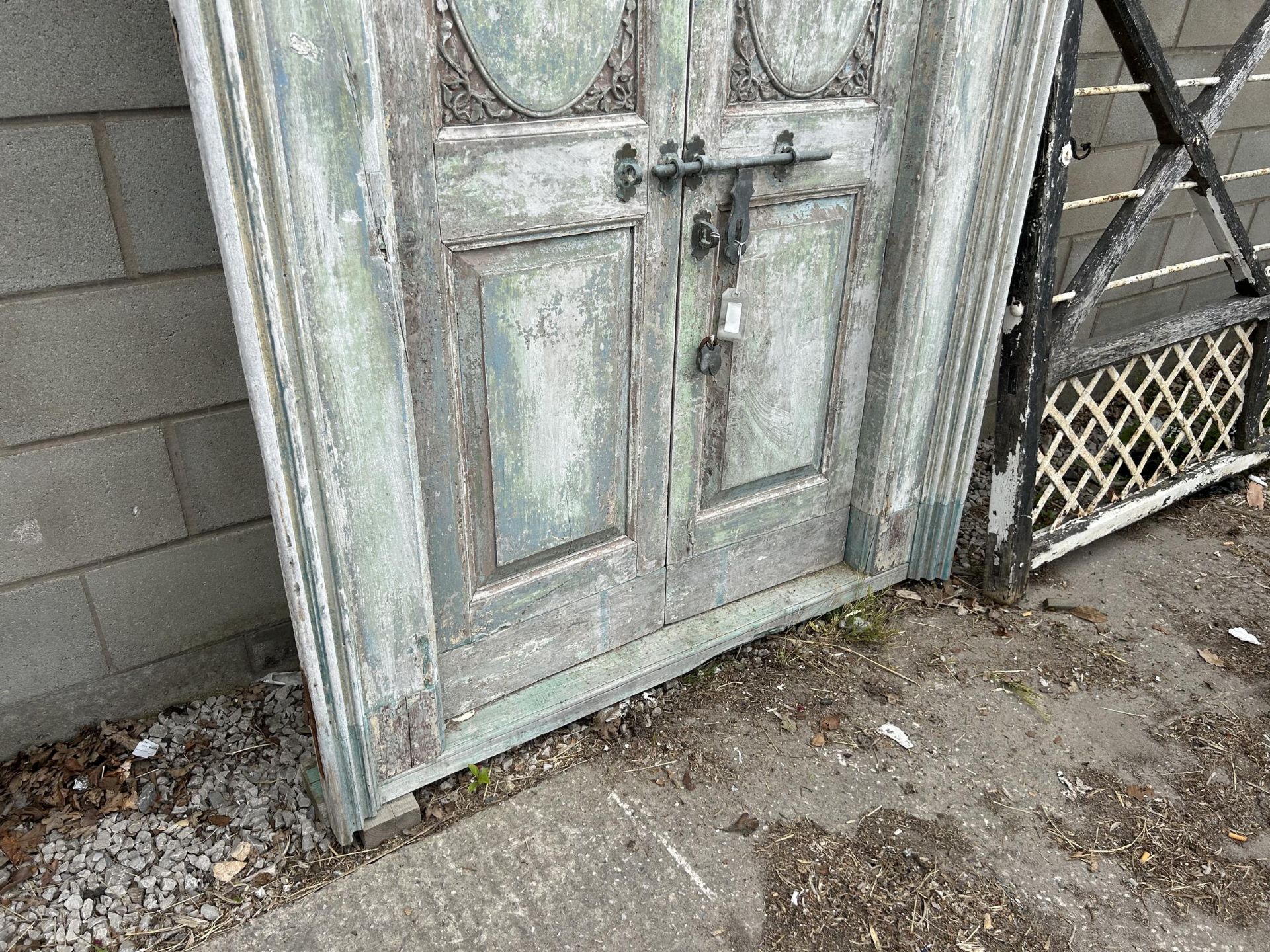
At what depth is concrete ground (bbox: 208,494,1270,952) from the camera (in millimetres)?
1883

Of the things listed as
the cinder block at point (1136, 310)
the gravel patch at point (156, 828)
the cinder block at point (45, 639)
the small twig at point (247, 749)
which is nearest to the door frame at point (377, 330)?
the gravel patch at point (156, 828)

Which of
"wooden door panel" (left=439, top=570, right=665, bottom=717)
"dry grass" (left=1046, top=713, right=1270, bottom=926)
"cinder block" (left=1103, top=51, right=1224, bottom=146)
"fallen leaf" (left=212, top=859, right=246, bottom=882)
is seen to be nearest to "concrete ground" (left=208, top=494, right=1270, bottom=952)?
"dry grass" (left=1046, top=713, right=1270, bottom=926)

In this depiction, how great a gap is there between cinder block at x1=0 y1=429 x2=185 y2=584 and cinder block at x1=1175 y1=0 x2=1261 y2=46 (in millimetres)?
3916

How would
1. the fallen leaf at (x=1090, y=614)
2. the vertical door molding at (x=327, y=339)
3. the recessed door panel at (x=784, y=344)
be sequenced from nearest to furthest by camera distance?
1. the vertical door molding at (x=327, y=339)
2. the recessed door panel at (x=784, y=344)
3. the fallen leaf at (x=1090, y=614)

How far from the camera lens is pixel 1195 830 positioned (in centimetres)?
214

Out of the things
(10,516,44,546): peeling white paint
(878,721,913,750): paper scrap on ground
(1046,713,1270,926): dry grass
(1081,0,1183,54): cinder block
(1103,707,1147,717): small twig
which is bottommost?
(1046,713,1270,926): dry grass

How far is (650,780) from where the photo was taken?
2209mm

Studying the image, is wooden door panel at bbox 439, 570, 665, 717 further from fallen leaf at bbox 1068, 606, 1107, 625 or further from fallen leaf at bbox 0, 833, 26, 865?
fallen leaf at bbox 1068, 606, 1107, 625

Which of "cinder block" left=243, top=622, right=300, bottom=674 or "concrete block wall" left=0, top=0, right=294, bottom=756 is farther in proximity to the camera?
"cinder block" left=243, top=622, right=300, bottom=674

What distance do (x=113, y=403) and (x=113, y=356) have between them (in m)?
0.11

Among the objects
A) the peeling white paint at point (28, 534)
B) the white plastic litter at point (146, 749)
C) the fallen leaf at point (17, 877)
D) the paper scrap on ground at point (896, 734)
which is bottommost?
the paper scrap on ground at point (896, 734)

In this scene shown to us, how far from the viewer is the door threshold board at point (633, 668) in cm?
214

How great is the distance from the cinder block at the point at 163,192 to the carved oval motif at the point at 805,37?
1.25 meters

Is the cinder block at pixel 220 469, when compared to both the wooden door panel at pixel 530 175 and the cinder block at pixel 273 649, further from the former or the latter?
the wooden door panel at pixel 530 175
